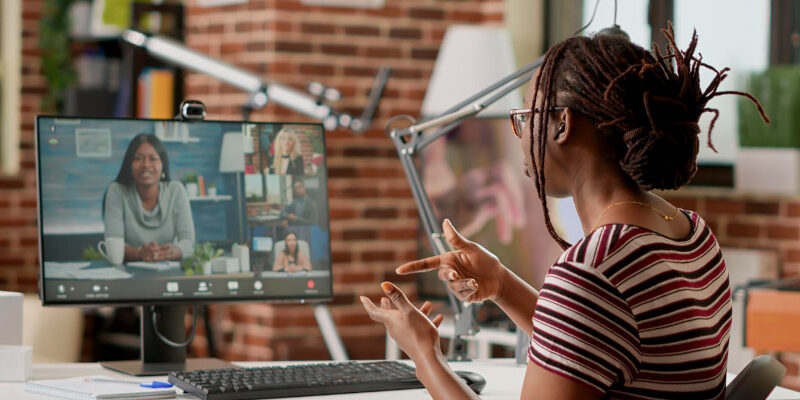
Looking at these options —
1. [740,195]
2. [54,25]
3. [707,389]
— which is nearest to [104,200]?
[707,389]

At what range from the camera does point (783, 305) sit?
2850 mm

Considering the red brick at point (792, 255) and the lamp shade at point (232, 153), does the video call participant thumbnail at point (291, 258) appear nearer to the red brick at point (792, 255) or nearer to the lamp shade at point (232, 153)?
the lamp shade at point (232, 153)

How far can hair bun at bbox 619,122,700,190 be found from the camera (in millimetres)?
1347

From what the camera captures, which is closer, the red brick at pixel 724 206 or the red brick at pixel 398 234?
the red brick at pixel 724 206

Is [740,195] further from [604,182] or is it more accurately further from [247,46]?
[604,182]

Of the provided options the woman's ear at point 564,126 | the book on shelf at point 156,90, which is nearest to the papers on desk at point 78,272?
the woman's ear at point 564,126

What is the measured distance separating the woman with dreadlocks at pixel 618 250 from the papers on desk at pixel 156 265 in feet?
2.00

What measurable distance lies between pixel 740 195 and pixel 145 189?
83.8 inches

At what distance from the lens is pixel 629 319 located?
1.28 meters

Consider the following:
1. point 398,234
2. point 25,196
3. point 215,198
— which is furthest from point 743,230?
point 25,196

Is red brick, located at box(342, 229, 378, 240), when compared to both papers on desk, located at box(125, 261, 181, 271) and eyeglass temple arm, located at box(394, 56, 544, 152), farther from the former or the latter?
papers on desk, located at box(125, 261, 181, 271)

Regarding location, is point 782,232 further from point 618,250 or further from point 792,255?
point 618,250

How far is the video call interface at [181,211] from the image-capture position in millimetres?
1926

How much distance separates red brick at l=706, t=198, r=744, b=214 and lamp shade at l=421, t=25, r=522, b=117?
2.27 feet
